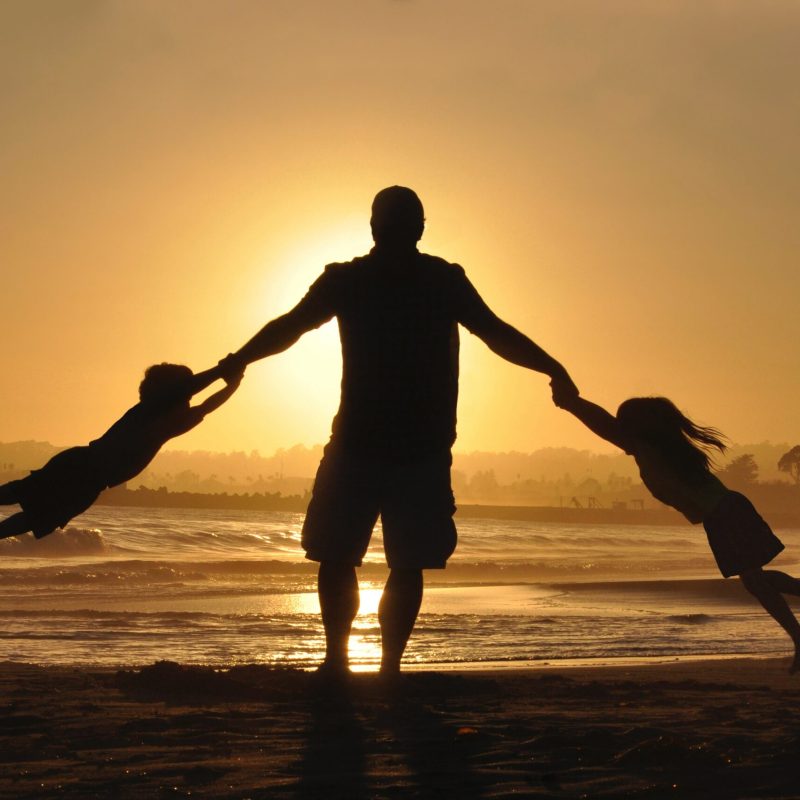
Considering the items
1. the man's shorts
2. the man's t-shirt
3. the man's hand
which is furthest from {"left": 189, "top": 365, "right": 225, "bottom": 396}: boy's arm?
the man's hand

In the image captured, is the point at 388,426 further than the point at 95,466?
No

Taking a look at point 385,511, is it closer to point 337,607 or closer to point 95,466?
point 337,607

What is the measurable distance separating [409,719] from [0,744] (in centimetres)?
131

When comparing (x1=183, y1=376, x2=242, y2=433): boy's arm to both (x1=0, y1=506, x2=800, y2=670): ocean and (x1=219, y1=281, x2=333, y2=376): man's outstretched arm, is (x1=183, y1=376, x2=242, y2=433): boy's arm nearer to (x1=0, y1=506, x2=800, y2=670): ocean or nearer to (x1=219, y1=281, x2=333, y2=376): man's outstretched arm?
(x1=219, y1=281, x2=333, y2=376): man's outstretched arm

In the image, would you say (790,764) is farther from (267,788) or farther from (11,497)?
(11,497)

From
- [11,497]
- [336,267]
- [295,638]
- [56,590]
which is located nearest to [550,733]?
[336,267]

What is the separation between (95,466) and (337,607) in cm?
114

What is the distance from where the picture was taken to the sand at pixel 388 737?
2943 millimetres

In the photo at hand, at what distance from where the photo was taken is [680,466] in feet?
17.7

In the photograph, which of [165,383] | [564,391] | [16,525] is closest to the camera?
[16,525]

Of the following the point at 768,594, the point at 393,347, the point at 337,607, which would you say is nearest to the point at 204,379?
the point at 393,347

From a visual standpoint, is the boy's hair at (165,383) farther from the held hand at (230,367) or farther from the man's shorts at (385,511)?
the man's shorts at (385,511)

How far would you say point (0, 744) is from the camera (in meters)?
3.50

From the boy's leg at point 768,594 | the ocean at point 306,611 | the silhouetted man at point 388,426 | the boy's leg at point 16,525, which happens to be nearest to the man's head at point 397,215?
the silhouetted man at point 388,426
